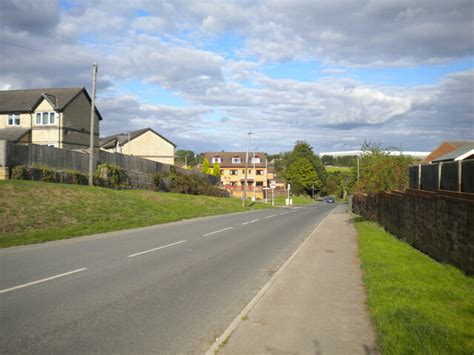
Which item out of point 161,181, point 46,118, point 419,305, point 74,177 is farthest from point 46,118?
point 419,305

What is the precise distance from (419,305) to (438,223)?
243 inches

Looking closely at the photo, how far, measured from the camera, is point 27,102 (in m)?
53.5

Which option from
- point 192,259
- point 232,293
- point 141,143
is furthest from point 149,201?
point 141,143

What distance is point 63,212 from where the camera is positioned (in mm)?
21750

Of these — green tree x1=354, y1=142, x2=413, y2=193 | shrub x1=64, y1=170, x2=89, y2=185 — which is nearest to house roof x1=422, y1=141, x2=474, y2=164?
green tree x1=354, y1=142, x2=413, y2=193

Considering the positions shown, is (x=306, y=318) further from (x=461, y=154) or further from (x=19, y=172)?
(x=461, y=154)

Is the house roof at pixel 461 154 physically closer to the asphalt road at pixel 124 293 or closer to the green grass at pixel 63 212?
the green grass at pixel 63 212

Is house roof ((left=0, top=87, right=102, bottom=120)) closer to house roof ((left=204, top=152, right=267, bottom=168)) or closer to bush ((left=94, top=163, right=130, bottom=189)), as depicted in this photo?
bush ((left=94, top=163, right=130, bottom=189))

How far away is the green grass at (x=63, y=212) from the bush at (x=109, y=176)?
3857 millimetres

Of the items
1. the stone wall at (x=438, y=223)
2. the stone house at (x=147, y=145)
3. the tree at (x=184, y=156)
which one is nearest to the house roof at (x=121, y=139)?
the stone house at (x=147, y=145)

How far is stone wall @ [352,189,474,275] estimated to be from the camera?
1054 cm

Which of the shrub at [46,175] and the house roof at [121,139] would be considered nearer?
the shrub at [46,175]

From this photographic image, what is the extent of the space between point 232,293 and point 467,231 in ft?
17.4

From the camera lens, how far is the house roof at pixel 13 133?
49.0 meters
